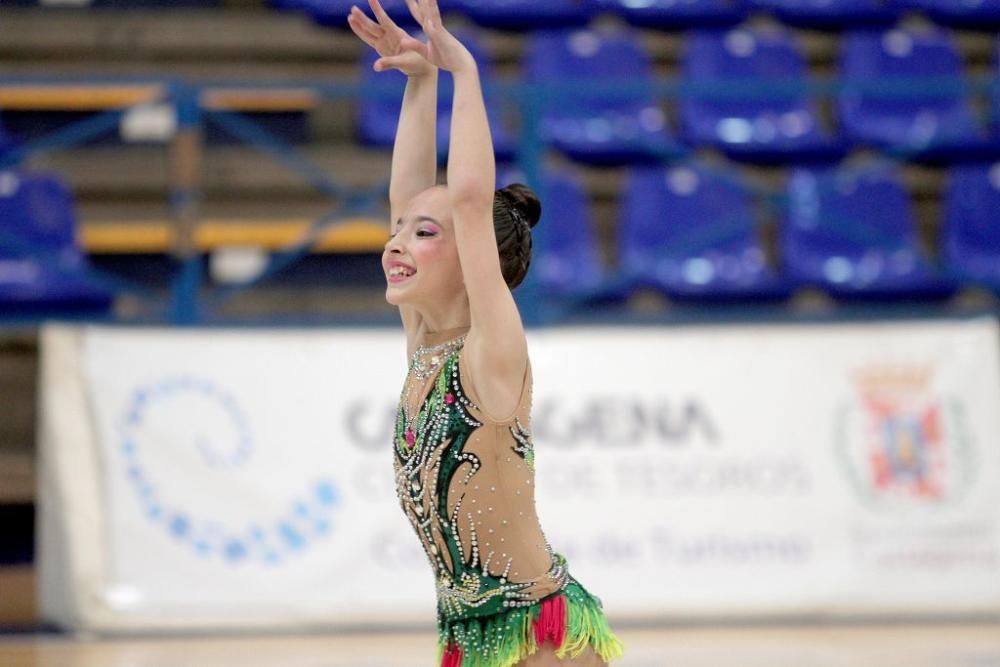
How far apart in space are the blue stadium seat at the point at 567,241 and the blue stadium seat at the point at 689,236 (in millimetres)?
191

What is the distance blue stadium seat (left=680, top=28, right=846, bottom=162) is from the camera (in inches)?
303

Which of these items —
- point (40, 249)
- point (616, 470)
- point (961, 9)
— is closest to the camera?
point (616, 470)

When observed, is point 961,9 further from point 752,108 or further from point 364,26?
point 364,26

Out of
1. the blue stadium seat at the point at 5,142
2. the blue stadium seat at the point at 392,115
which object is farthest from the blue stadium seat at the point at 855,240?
the blue stadium seat at the point at 5,142

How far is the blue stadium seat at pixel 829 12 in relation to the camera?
8.50m

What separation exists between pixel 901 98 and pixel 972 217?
1.05 metres

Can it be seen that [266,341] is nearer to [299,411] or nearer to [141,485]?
[299,411]

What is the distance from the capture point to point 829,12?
27.9ft

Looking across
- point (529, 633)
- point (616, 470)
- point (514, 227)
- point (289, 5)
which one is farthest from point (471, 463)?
point (289, 5)

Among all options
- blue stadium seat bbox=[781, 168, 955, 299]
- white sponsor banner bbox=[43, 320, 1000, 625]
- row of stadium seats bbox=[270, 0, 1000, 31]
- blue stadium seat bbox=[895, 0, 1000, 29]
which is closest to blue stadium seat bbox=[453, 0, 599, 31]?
row of stadium seats bbox=[270, 0, 1000, 31]

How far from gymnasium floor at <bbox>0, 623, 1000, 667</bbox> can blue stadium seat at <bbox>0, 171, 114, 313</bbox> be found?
177 cm

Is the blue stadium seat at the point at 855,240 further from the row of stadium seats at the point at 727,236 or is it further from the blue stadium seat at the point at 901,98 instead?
the blue stadium seat at the point at 901,98

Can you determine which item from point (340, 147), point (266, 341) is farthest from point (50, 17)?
point (266, 341)

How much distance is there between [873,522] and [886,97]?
3.44 metres
